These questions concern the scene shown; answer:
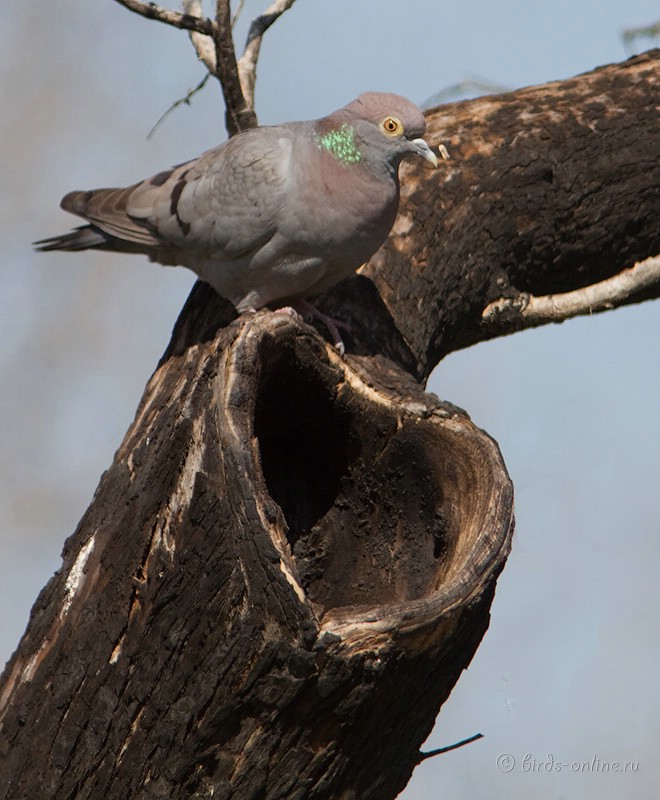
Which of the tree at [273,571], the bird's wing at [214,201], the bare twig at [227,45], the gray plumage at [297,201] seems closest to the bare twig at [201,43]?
the bare twig at [227,45]

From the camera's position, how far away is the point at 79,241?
492cm

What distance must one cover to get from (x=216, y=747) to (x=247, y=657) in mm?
305

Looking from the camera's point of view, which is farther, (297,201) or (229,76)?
(229,76)

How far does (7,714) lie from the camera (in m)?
3.46

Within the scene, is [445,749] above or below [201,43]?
below

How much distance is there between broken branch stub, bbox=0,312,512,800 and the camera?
3.14 metres

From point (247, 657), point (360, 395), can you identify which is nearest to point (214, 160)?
point (360, 395)

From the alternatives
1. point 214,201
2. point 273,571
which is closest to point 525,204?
point 214,201

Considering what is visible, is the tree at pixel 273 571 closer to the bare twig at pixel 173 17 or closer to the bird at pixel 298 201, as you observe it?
the bare twig at pixel 173 17

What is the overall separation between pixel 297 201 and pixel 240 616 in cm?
163

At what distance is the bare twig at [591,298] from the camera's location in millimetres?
5316

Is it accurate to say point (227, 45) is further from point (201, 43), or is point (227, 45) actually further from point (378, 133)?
point (378, 133)

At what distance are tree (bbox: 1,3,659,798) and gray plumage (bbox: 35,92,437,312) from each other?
0.28 meters

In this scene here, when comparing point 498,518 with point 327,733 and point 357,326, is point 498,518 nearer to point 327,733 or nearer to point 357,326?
point 327,733
